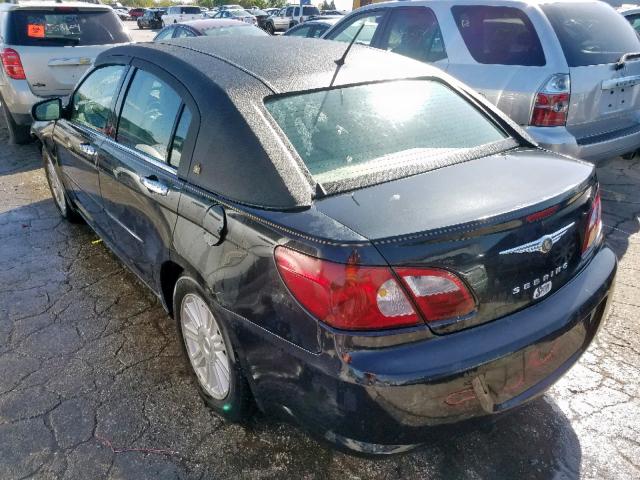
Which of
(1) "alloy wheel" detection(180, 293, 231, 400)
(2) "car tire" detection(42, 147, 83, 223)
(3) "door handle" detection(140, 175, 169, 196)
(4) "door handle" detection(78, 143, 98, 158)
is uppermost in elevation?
(3) "door handle" detection(140, 175, 169, 196)

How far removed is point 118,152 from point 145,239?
57 centimetres

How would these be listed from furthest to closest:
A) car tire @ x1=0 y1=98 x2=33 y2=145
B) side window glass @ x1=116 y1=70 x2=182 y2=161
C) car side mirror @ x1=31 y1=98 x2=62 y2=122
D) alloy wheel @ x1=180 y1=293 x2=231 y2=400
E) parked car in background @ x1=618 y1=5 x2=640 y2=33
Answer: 1. car tire @ x1=0 y1=98 x2=33 y2=145
2. parked car in background @ x1=618 y1=5 x2=640 y2=33
3. car side mirror @ x1=31 y1=98 x2=62 y2=122
4. side window glass @ x1=116 y1=70 x2=182 y2=161
5. alloy wheel @ x1=180 y1=293 x2=231 y2=400

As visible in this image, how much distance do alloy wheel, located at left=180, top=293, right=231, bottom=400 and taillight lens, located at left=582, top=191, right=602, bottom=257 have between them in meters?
1.54

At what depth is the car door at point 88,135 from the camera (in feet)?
10.8

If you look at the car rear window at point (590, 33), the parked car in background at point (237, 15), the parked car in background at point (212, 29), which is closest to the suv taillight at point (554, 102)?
the car rear window at point (590, 33)

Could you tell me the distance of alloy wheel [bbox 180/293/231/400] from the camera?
91.6 inches

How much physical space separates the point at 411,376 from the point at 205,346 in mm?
1148

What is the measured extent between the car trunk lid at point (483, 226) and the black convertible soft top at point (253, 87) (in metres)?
0.21

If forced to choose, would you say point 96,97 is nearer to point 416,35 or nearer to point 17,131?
point 416,35

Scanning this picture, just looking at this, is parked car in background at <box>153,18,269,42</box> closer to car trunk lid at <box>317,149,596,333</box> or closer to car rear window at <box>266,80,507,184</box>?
car rear window at <box>266,80,507,184</box>

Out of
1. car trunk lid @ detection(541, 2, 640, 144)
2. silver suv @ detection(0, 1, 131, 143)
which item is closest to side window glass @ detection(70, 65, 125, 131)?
silver suv @ detection(0, 1, 131, 143)

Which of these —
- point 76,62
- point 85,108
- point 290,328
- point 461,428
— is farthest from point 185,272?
point 76,62

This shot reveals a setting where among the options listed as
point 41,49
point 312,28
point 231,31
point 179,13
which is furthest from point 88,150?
point 179,13

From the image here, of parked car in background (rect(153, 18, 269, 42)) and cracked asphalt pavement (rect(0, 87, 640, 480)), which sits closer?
cracked asphalt pavement (rect(0, 87, 640, 480))
